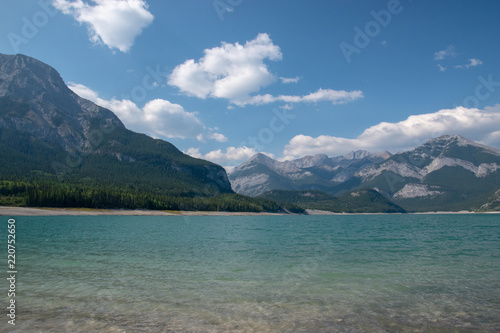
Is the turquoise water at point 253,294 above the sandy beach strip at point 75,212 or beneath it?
above

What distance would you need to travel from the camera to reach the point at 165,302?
1468cm

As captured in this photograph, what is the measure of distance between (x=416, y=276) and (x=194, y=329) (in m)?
16.8

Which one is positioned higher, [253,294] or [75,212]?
[253,294]

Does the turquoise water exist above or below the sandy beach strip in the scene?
above

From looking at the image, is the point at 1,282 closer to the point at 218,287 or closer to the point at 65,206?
the point at 218,287

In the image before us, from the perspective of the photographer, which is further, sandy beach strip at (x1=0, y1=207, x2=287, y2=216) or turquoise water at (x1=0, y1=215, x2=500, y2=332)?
sandy beach strip at (x1=0, y1=207, x2=287, y2=216)

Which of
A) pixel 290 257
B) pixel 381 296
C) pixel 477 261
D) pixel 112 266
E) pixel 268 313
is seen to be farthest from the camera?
pixel 290 257

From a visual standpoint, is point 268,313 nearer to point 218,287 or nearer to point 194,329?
point 194,329

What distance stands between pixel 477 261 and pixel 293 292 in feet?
67.8

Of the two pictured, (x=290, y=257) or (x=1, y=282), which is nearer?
(x=1, y=282)

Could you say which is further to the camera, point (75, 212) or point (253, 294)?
point (75, 212)

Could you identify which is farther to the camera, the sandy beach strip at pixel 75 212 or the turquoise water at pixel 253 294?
the sandy beach strip at pixel 75 212

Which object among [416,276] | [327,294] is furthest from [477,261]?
[327,294]

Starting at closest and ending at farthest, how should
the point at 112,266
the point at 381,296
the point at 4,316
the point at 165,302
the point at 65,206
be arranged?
the point at 4,316 < the point at 165,302 < the point at 381,296 < the point at 112,266 < the point at 65,206
